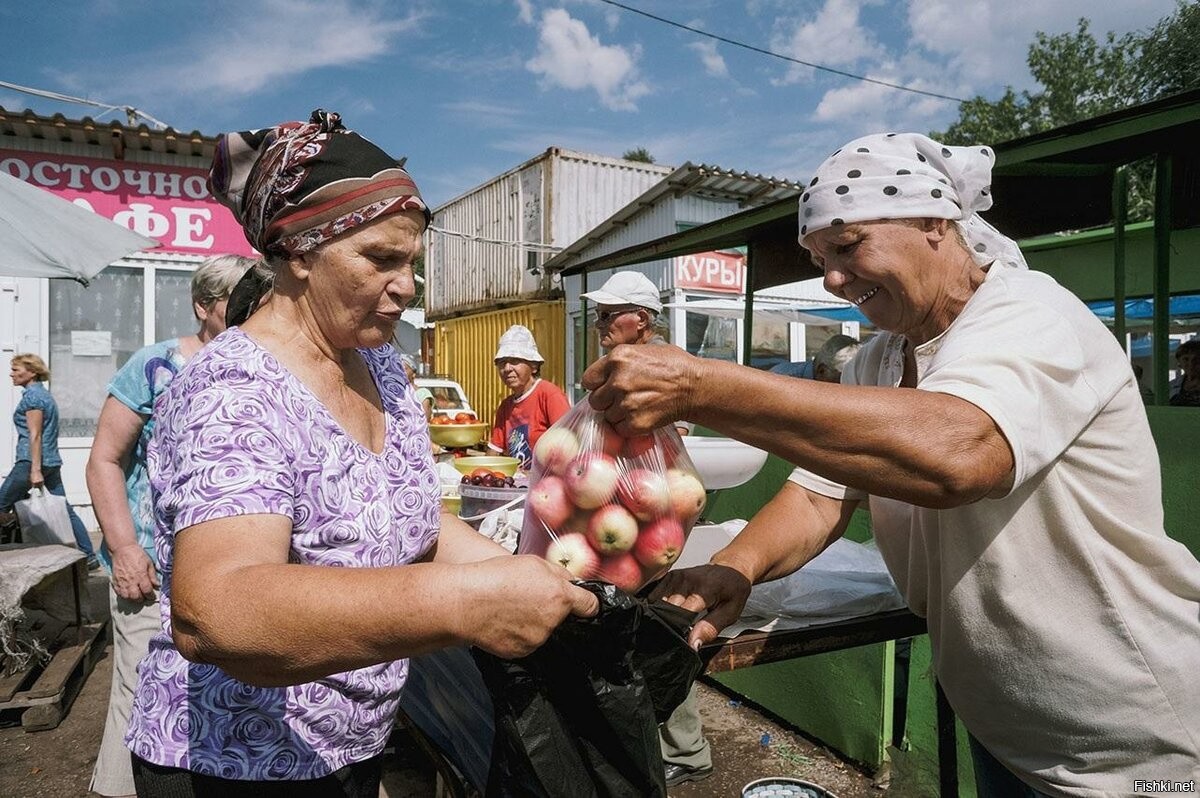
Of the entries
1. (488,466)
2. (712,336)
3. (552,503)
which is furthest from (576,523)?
(712,336)

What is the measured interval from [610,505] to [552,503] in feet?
0.39

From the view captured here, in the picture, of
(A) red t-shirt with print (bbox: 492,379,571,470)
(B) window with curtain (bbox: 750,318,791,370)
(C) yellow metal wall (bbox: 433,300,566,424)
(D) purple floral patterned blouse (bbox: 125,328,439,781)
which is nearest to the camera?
(D) purple floral patterned blouse (bbox: 125,328,439,781)

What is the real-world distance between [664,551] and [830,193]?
0.78 meters

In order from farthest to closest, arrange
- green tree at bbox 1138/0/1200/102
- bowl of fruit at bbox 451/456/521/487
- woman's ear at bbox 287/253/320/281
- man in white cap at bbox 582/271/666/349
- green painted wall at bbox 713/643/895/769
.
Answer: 1. green tree at bbox 1138/0/1200/102
2. man in white cap at bbox 582/271/666/349
3. green painted wall at bbox 713/643/895/769
4. bowl of fruit at bbox 451/456/521/487
5. woman's ear at bbox 287/253/320/281

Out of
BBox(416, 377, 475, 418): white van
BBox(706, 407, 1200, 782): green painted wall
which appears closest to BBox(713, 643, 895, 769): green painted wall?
BBox(706, 407, 1200, 782): green painted wall

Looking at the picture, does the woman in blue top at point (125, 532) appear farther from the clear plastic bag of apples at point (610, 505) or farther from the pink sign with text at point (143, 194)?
the pink sign with text at point (143, 194)

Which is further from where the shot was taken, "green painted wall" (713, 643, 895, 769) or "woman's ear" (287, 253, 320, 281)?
"green painted wall" (713, 643, 895, 769)

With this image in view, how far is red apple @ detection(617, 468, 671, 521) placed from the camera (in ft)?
4.84

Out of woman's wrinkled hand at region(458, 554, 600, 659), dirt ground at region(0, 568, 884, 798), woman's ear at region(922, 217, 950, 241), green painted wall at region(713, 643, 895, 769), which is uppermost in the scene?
woman's ear at region(922, 217, 950, 241)

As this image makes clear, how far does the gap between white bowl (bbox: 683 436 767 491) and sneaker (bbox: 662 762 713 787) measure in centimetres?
176

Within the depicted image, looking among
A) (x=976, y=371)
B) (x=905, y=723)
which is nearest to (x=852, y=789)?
(x=905, y=723)

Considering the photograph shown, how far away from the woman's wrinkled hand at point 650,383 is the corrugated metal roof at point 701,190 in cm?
1077

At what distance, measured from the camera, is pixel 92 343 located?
26.7 ft

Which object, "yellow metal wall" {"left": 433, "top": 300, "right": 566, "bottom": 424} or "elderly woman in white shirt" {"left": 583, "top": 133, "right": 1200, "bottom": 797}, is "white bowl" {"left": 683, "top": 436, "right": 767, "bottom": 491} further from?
"yellow metal wall" {"left": 433, "top": 300, "right": 566, "bottom": 424}
